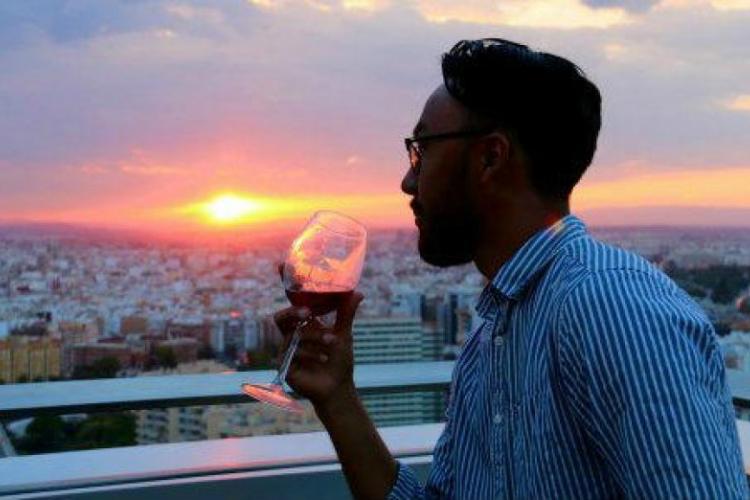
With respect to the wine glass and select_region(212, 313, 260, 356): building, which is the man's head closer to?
the wine glass

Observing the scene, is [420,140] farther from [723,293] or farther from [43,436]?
[723,293]

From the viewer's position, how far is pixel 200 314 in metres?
2.56

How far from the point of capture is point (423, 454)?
2387mm

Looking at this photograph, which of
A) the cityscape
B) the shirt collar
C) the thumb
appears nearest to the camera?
the shirt collar

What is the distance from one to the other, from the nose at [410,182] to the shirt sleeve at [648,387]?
0.36 metres

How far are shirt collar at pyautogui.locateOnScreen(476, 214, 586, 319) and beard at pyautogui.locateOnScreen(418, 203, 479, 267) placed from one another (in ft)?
0.26

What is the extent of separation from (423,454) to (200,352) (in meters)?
0.65

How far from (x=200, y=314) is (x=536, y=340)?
68.1 inches

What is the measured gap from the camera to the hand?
122 cm

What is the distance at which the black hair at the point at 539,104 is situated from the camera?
43.0 inches

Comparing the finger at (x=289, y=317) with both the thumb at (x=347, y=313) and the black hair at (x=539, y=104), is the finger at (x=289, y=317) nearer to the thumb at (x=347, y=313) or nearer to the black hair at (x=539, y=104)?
the thumb at (x=347, y=313)

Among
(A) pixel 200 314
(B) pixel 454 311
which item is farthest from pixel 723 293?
(A) pixel 200 314

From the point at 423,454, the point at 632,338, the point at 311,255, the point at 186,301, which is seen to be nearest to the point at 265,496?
the point at 423,454

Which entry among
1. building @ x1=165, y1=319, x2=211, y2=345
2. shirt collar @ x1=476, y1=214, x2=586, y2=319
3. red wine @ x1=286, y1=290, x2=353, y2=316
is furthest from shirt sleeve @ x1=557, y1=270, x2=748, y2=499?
building @ x1=165, y1=319, x2=211, y2=345
